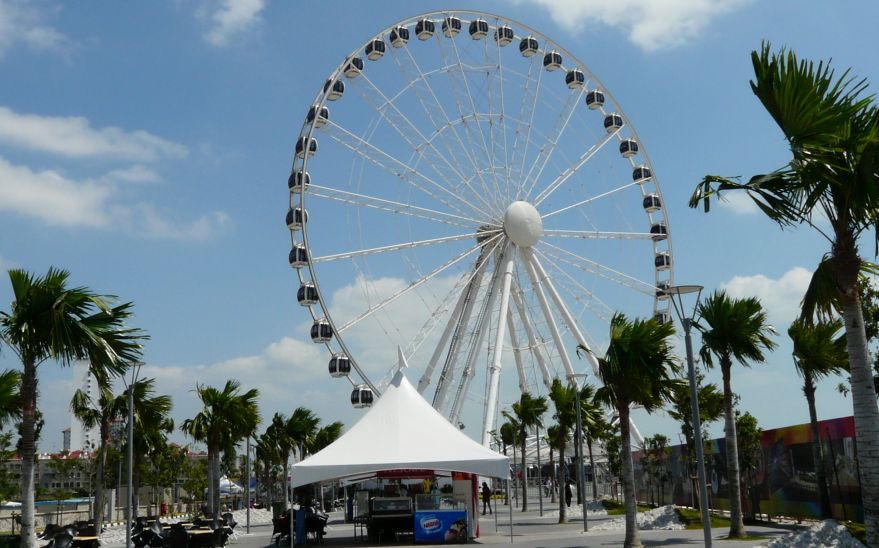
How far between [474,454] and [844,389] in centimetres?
1102

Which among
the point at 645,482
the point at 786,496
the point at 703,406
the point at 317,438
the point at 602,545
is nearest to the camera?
the point at 602,545

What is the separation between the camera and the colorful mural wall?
2655 cm

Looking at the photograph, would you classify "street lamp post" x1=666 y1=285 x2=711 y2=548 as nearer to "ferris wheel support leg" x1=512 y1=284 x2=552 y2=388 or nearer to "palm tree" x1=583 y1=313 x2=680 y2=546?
"palm tree" x1=583 y1=313 x2=680 y2=546

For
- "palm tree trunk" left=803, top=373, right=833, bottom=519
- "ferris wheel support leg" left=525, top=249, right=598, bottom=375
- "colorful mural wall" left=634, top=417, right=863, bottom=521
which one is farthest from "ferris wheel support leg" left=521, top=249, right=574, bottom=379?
"palm tree trunk" left=803, top=373, right=833, bottom=519

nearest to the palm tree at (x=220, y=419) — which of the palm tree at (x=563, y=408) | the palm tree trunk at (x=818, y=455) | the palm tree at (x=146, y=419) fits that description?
the palm tree at (x=146, y=419)

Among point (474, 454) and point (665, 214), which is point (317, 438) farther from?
point (474, 454)

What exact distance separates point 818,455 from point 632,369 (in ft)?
29.4

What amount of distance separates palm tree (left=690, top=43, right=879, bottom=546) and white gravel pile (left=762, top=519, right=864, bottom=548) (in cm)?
514

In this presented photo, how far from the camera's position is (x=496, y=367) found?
118ft

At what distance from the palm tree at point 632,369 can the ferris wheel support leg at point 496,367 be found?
12959 millimetres

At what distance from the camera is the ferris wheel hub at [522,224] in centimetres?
3838

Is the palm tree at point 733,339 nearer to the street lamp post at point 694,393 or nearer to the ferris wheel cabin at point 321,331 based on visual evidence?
the street lamp post at point 694,393

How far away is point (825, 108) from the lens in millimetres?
12211

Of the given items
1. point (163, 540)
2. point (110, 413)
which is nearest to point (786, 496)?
point (163, 540)
